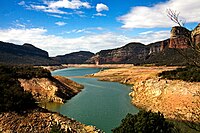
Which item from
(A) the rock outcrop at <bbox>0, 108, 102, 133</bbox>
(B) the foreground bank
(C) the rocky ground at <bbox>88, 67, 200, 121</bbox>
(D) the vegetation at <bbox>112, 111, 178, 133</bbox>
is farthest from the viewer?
(C) the rocky ground at <bbox>88, 67, 200, 121</bbox>

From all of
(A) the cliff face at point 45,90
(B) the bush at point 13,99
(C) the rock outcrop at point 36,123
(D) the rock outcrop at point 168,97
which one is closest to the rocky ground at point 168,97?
(D) the rock outcrop at point 168,97

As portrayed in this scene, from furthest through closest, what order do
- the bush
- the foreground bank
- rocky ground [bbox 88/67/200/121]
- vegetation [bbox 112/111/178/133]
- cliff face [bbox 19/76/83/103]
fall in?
cliff face [bbox 19/76/83/103]
rocky ground [bbox 88/67/200/121]
the bush
the foreground bank
vegetation [bbox 112/111/178/133]

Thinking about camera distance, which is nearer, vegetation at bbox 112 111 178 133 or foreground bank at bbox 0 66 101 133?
vegetation at bbox 112 111 178 133

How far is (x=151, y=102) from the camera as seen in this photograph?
157 ft

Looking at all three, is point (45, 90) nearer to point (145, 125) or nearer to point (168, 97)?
point (168, 97)

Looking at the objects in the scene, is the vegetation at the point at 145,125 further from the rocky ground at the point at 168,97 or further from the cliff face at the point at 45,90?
the cliff face at the point at 45,90

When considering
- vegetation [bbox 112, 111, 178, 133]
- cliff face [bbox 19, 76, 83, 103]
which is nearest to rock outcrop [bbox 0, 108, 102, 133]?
vegetation [bbox 112, 111, 178, 133]

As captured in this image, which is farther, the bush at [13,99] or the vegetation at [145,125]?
the bush at [13,99]

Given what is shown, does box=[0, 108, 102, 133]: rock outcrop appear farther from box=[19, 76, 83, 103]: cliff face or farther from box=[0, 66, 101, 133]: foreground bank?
box=[19, 76, 83, 103]: cliff face

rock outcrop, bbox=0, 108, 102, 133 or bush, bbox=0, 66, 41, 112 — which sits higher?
bush, bbox=0, 66, 41, 112

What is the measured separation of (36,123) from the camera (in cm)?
2619

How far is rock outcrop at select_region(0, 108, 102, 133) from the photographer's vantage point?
2528 centimetres

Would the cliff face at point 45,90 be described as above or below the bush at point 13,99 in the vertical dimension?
below

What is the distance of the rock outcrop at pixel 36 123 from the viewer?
2528cm
